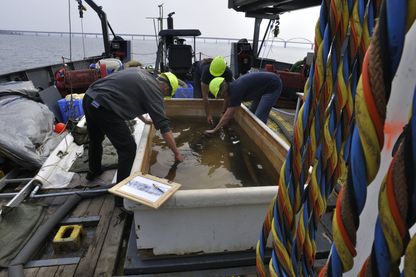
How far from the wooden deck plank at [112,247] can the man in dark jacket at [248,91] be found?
7.37 feet

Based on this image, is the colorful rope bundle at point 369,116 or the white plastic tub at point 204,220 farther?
the white plastic tub at point 204,220

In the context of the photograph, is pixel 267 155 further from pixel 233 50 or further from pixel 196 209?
pixel 233 50

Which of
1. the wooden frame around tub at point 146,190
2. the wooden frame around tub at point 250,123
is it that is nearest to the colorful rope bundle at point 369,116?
the wooden frame around tub at point 146,190

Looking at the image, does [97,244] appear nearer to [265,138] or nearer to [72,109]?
[265,138]

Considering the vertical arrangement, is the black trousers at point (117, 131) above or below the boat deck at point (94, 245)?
above

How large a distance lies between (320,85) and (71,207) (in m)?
3.13

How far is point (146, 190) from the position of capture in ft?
6.95

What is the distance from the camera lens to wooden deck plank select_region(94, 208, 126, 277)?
2.33m

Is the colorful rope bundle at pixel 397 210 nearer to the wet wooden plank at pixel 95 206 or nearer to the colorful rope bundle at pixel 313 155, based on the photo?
the colorful rope bundle at pixel 313 155

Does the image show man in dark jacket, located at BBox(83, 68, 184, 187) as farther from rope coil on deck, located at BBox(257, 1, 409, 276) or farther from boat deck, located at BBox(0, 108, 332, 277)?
rope coil on deck, located at BBox(257, 1, 409, 276)

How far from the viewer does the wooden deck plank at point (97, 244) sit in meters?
2.34

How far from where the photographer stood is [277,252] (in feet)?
2.76

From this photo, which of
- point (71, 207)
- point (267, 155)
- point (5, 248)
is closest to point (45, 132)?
point (71, 207)

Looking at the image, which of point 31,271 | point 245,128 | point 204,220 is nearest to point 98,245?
point 31,271
